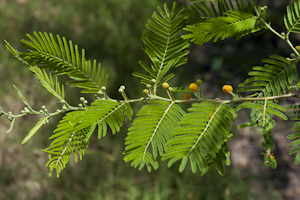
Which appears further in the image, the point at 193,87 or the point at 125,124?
the point at 125,124

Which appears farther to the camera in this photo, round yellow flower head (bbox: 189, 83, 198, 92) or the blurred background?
the blurred background

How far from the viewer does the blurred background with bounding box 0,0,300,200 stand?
2688mm

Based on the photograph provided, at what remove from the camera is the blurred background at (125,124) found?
2.69 m

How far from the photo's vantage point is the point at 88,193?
2.66 m

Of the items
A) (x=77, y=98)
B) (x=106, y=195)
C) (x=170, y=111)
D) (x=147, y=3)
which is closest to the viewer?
(x=170, y=111)

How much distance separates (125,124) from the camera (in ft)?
9.43

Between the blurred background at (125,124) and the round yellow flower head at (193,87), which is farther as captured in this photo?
the blurred background at (125,124)

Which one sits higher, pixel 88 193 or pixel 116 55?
pixel 116 55

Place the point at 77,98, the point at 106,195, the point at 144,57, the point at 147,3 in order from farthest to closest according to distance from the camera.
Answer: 1. the point at 147,3
2. the point at 144,57
3. the point at 77,98
4. the point at 106,195

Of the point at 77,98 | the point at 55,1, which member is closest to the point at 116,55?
the point at 77,98

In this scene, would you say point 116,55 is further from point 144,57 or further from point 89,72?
point 89,72

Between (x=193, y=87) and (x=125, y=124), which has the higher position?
(x=193, y=87)

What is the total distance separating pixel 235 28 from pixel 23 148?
8.84ft

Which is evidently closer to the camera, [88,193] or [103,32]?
[88,193]
